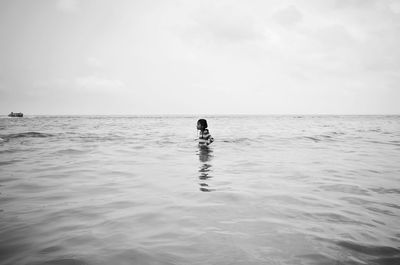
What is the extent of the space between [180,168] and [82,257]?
4814mm

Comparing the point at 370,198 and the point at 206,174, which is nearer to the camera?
the point at 370,198

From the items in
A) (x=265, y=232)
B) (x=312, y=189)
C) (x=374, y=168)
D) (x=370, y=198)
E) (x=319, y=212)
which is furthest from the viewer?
(x=374, y=168)

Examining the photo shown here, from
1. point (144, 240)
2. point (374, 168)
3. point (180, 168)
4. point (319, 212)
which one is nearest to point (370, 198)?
point (319, 212)

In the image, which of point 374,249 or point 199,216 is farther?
point 199,216

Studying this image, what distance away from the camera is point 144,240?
2865mm

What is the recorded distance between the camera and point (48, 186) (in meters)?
5.18

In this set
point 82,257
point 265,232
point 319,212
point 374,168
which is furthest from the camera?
point 374,168

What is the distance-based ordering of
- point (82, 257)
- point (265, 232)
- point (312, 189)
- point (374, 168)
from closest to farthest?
point (82, 257) < point (265, 232) < point (312, 189) < point (374, 168)

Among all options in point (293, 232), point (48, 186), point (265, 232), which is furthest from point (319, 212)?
point (48, 186)

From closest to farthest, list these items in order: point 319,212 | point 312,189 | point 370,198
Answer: point 319,212 → point 370,198 → point 312,189

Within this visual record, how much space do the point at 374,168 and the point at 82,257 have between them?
7.95 meters

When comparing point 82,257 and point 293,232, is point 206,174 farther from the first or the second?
point 82,257

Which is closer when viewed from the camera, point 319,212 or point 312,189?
point 319,212

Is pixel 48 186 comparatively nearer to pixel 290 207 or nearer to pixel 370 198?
pixel 290 207
